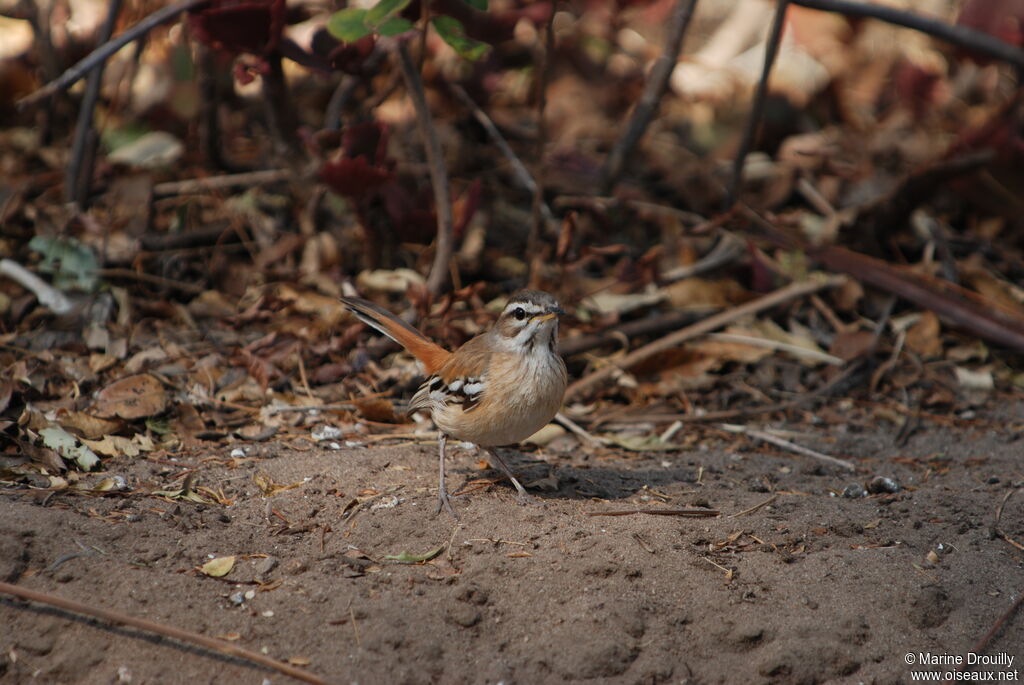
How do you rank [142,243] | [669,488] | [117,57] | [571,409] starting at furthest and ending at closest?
1. [117,57]
2. [142,243]
3. [571,409]
4. [669,488]

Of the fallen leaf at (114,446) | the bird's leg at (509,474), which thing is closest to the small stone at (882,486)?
the bird's leg at (509,474)

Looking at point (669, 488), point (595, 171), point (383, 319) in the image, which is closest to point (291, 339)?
point (383, 319)

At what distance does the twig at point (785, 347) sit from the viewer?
21.2ft

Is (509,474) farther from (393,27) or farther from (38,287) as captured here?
(38,287)

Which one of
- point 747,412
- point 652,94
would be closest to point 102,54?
point 652,94

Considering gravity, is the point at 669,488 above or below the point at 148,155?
below

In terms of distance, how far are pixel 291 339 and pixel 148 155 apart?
2563 millimetres

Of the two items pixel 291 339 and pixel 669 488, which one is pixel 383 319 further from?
pixel 669 488

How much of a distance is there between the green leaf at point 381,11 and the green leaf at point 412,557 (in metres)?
2.55

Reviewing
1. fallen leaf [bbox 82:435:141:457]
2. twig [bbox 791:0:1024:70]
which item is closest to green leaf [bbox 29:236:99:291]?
fallen leaf [bbox 82:435:141:457]

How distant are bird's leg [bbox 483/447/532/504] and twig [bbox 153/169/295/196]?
300 centimetres

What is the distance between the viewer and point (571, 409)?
6.07 metres

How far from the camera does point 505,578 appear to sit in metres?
3.91

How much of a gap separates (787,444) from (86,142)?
5.06 meters
